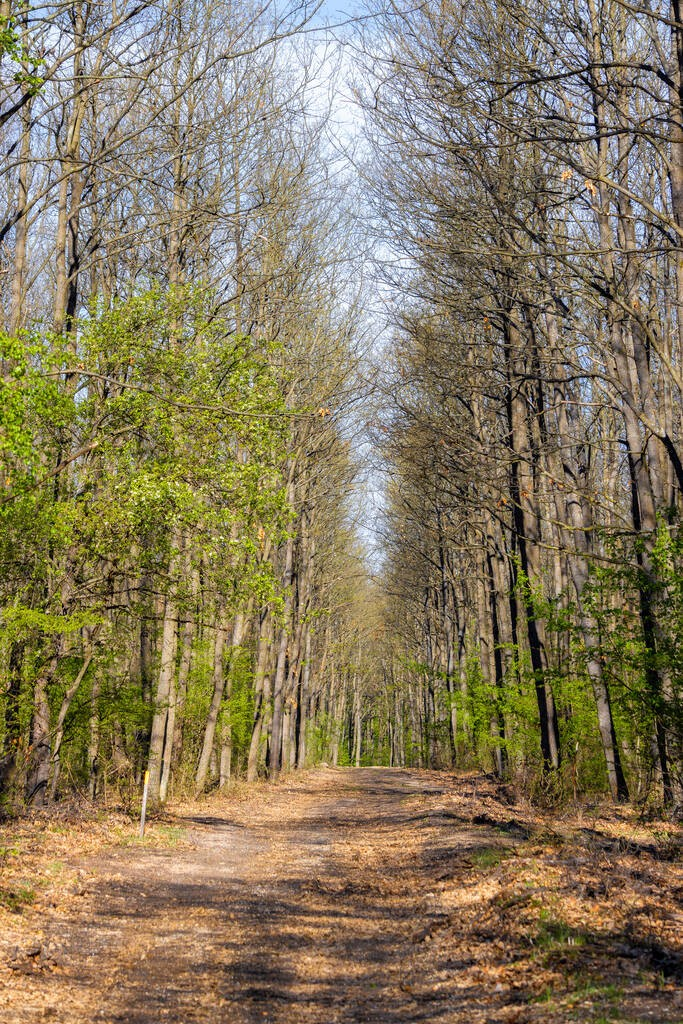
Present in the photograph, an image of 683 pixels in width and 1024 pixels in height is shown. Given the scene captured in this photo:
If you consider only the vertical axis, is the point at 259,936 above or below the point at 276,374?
below

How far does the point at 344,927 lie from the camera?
28.0 feet

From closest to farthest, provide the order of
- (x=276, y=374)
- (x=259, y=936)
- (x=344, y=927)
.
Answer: (x=259, y=936), (x=344, y=927), (x=276, y=374)

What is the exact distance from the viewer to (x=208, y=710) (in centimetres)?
2220

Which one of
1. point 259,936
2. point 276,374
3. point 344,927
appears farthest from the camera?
point 276,374

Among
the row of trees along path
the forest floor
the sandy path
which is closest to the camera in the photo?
the forest floor

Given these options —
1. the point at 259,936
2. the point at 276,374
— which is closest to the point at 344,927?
the point at 259,936

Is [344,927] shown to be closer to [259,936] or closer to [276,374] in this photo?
[259,936]

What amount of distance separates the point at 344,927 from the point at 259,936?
91 centimetres

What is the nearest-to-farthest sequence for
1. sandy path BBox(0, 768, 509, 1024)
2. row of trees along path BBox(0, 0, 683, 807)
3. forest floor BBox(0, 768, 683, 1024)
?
1. forest floor BBox(0, 768, 683, 1024)
2. sandy path BBox(0, 768, 509, 1024)
3. row of trees along path BBox(0, 0, 683, 807)

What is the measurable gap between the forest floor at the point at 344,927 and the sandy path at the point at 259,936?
26 millimetres

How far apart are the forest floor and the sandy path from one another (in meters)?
0.03

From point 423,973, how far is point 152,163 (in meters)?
18.5

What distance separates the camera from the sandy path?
598 centimetres

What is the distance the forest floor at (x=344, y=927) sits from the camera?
5836 millimetres
